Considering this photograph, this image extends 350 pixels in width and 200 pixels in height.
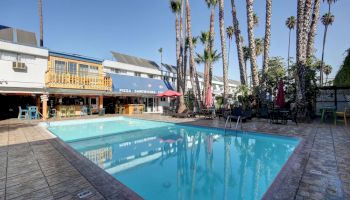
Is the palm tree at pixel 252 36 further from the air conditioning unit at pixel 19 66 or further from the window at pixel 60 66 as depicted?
the air conditioning unit at pixel 19 66

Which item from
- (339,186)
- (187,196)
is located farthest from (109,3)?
(339,186)

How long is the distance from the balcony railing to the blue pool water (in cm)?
1004

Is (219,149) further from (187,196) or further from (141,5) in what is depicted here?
(141,5)

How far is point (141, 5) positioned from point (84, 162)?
22758 millimetres

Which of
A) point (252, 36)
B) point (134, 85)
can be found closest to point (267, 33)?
point (252, 36)

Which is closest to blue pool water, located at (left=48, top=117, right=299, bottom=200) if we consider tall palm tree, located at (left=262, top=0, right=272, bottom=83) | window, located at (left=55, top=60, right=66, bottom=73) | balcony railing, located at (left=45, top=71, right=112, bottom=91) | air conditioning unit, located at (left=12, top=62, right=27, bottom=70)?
tall palm tree, located at (left=262, top=0, right=272, bottom=83)

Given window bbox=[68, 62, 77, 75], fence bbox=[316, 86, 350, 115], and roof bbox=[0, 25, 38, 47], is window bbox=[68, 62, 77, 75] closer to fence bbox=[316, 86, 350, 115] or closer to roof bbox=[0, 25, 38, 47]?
roof bbox=[0, 25, 38, 47]

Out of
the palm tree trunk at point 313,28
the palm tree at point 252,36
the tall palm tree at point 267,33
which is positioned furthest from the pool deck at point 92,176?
the palm tree trunk at point 313,28

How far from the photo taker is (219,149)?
873 centimetres

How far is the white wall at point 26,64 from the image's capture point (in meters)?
15.6

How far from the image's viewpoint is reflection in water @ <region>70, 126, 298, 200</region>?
496 cm

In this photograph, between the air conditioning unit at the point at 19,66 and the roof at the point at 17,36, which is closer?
the air conditioning unit at the point at 19,66

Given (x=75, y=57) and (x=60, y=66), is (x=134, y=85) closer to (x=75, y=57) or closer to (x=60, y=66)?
(x=75, y=57)

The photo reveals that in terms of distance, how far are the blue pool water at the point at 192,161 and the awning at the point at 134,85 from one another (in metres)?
11.4
